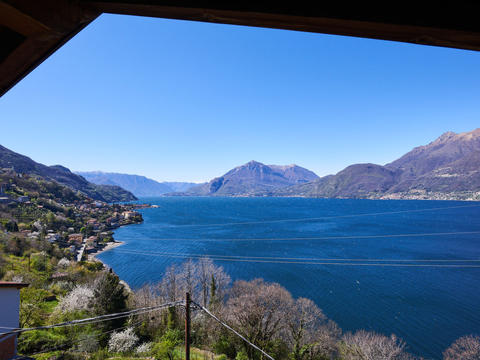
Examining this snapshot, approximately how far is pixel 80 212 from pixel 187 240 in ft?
132

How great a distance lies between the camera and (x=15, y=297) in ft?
33.1

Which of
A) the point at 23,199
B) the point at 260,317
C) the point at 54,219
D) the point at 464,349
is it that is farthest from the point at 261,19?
the point at 23,199

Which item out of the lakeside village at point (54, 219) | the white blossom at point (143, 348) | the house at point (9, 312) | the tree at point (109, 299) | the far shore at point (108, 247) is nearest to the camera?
the house at point (9, 312)

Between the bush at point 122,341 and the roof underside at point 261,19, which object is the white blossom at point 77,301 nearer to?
the bush at point 122,341

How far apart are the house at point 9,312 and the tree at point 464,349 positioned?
971 inches

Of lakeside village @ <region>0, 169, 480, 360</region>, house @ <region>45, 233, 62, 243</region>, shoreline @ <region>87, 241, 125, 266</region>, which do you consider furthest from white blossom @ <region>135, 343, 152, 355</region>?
house @ <region>45, 233, 62, 243</region>

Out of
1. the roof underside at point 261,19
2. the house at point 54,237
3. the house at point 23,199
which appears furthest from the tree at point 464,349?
the house at point 23,199

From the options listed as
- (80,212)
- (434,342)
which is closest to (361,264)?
(434,342)

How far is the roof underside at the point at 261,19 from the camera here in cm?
57

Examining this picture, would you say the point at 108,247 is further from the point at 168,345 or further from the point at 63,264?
the point at 168,345

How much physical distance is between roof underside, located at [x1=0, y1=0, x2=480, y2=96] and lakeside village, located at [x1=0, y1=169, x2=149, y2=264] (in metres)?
38.8

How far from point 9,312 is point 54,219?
4738 centimetres

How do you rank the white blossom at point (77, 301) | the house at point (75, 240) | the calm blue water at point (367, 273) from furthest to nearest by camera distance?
1. the house at point (75, 240)
2. the calm blue water at point (367, 273)
3. the white blossom at point (77, 301)

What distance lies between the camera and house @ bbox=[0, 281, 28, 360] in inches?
363
